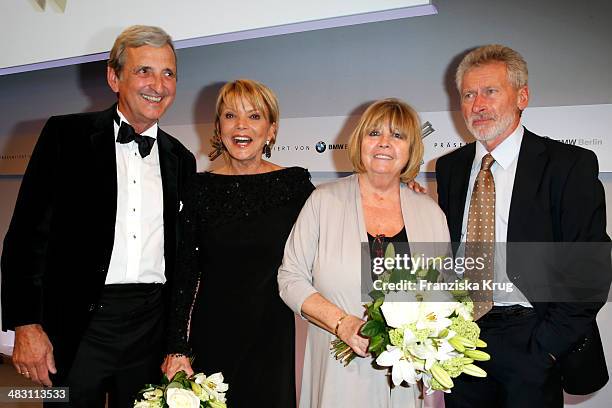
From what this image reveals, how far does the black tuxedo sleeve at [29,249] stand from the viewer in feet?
6.83

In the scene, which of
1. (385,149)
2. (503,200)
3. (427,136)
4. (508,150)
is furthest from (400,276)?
(427,136)

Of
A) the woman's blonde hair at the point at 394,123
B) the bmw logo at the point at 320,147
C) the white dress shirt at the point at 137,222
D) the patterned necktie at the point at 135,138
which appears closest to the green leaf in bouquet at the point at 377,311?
the woman's blonde hair at the point at 394,123

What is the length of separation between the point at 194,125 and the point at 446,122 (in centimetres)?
204

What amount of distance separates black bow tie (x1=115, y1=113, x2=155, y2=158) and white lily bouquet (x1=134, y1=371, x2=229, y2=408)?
96 cm

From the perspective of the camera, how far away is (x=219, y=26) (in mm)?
3039

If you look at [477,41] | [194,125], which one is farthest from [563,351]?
[194,125]

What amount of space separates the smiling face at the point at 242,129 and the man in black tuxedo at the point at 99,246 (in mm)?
287

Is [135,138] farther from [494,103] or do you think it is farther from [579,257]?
[579,257]

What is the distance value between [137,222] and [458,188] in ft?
4.78

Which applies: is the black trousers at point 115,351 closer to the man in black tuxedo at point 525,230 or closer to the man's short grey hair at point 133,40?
the man's short grey hair at point 133,40

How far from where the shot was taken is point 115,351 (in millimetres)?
2176

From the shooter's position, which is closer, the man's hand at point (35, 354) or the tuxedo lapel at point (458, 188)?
the man's hand at point (35, 354)

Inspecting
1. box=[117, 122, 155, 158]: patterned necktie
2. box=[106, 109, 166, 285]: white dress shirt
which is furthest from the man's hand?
box=[117, 122, 155, 158]: patterned necktie

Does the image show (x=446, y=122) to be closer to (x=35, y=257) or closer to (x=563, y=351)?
(x=563, y=351)
